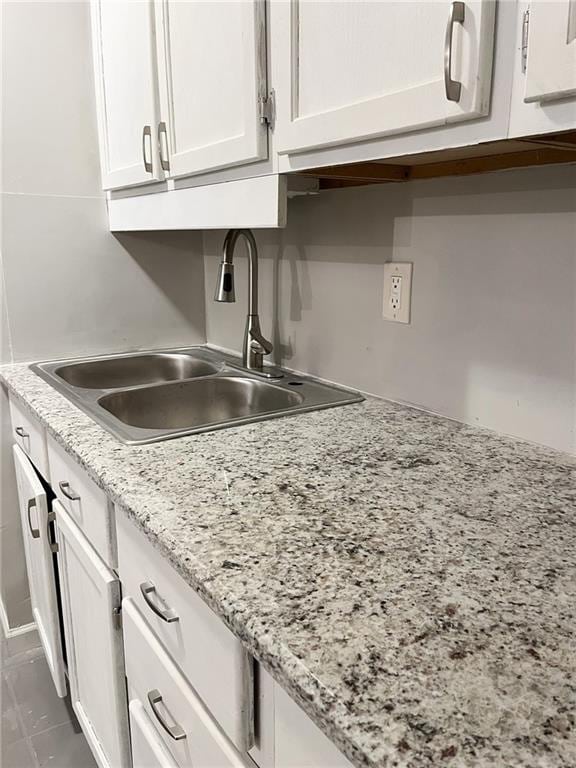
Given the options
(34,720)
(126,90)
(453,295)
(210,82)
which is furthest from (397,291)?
(34,720)

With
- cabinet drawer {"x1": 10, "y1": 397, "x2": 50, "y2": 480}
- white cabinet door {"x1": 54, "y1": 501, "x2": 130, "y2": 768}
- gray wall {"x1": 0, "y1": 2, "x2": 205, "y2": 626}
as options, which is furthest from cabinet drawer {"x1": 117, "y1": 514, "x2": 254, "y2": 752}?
gray wall {"x1": 0, "y1": 2, "x2": 205, "y2": 626}

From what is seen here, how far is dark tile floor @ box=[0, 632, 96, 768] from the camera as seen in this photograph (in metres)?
1.42

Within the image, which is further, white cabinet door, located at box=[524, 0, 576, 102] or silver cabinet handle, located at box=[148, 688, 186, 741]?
silver cabinet handle, located at box=[148, 688, 186, 741]

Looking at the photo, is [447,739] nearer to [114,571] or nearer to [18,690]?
[114,571]

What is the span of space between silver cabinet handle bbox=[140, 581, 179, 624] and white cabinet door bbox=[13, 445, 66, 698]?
65 cm

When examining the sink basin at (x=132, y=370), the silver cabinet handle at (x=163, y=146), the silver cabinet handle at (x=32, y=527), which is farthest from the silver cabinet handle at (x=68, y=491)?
the silver cabinet handle at (x=163, y=146)

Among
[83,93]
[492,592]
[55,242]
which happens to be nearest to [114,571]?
[492,592]

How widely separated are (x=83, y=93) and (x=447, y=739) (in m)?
A: 1.79

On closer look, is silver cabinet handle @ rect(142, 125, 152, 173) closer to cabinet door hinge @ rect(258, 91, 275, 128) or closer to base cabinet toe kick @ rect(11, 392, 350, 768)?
cabinet door hinge @ rect(258, 91, 275, 128)

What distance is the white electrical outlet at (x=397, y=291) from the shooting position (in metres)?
1.20

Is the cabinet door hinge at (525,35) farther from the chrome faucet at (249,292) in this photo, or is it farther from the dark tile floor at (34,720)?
the dark tile floor at (34,720)

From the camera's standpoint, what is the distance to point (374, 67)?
0.79 meters

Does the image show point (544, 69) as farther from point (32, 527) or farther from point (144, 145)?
point (32, 527)

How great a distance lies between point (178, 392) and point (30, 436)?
1.24 feet
